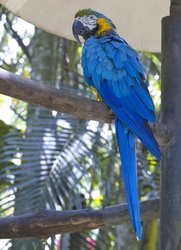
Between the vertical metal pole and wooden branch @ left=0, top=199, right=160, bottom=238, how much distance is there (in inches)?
5.1

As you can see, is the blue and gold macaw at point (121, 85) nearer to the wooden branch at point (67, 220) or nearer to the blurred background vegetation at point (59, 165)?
the wooden branch at point (67, 220)

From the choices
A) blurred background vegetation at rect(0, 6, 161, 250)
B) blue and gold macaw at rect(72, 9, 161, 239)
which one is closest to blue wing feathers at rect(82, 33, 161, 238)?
blue and gold macaw at rect(72, 9, 161, 239)

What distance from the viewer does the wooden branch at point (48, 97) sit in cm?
106

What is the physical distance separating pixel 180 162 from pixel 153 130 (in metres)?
0.10

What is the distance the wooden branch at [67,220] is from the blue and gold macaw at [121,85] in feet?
0.63

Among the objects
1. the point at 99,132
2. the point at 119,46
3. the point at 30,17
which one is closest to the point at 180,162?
the point at 119,46

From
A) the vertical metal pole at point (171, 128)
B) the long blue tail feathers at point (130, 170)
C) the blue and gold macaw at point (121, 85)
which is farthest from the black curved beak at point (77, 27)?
the long blue tail feathers at point (130, 170)

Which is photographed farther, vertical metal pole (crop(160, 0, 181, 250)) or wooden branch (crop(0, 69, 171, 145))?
vertical metal pole (crop(160, 0, 181, 250))

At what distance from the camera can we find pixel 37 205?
6.72 feet

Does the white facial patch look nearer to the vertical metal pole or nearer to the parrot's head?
the parrot's head

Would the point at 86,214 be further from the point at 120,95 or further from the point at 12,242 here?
the point at 12,242

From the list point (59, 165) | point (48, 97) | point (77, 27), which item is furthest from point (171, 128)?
point (59, 165)

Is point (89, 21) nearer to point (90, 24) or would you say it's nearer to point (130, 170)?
point (90, 24)

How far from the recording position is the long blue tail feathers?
115 centimetres
